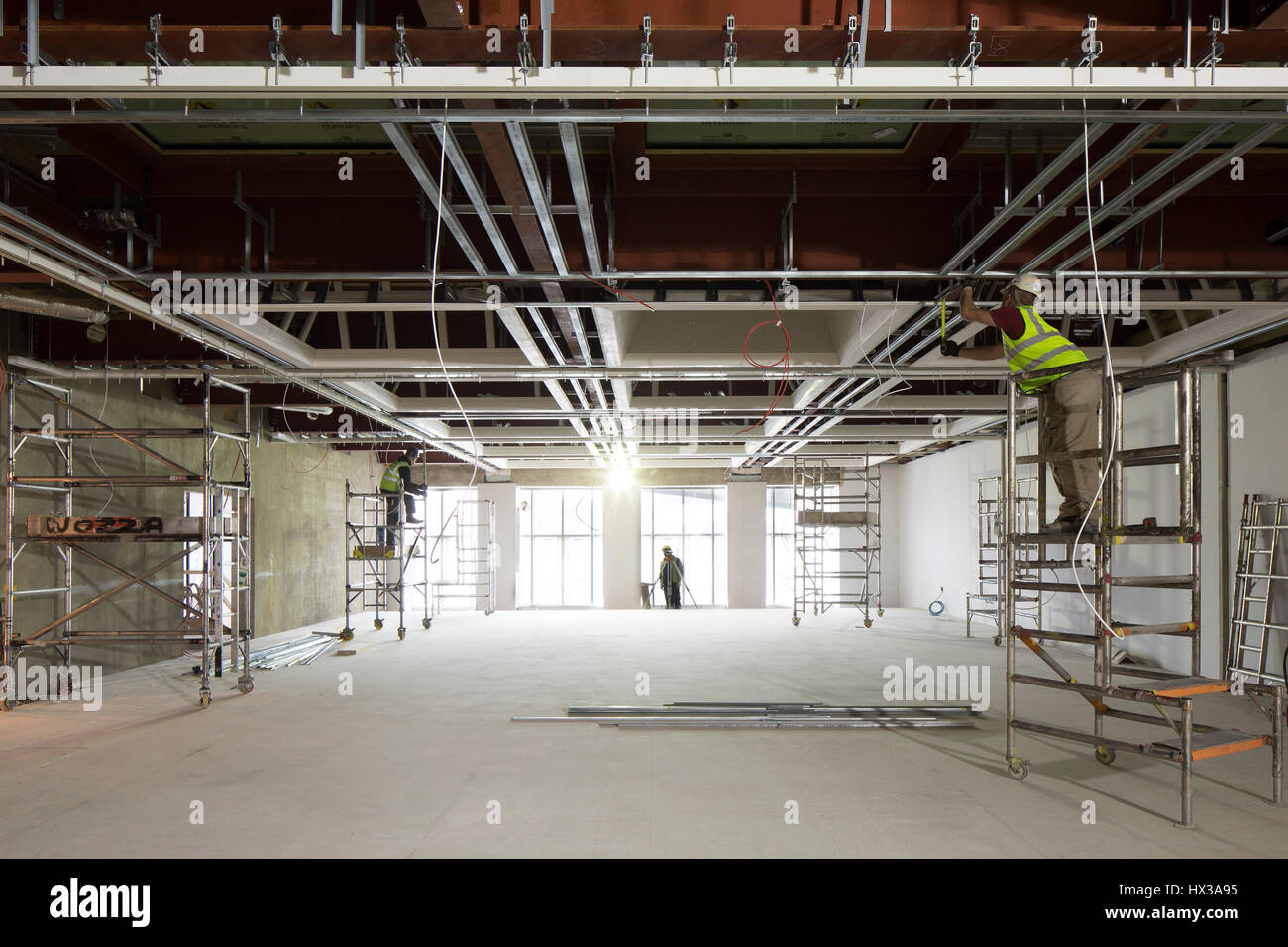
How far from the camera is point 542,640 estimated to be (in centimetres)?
1092

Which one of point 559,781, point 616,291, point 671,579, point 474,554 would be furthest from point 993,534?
point 474,554

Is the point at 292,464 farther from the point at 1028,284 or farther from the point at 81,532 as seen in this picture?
the point at 1028,284

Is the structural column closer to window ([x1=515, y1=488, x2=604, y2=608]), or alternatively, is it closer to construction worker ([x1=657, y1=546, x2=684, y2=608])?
construction worker ([x1=657, y1=546, x2=684, y2=608])

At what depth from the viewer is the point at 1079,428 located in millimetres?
4246

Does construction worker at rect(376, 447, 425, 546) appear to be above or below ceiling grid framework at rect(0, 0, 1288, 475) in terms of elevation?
below

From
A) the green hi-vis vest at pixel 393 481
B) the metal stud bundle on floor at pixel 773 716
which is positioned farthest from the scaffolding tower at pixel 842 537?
the metal stud bundle on floor at pixel 773 716

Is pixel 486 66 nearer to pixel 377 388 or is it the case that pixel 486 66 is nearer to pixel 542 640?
pixel 377 388

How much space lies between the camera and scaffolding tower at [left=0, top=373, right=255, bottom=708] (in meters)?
6.29

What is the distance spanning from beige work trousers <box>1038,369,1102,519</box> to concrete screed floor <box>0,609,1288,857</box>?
5.14 ft

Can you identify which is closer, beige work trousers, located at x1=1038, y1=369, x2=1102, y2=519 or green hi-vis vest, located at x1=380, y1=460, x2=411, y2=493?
beige work trousers, located at x1=1038, y1=369, x2=1102, y2=519

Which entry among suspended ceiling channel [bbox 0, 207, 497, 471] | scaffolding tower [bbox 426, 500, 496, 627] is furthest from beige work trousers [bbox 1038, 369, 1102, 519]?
scaffolding tower [bbox 426, 500, 496, 627]

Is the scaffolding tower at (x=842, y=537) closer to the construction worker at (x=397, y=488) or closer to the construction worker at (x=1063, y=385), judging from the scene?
the construction worker at (x=397, y=488)

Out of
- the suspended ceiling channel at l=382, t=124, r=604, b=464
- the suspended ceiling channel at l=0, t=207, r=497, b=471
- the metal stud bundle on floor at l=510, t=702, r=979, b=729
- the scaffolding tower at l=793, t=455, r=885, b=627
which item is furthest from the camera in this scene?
the scaffolding tower at l=793, t=455, r=885, b=627

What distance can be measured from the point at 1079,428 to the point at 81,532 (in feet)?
23.3
